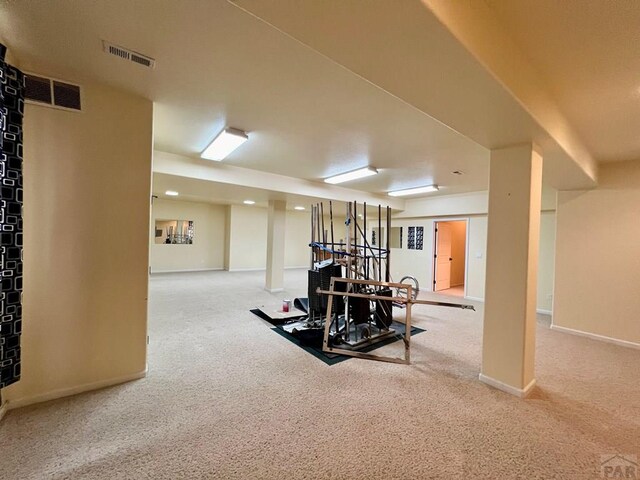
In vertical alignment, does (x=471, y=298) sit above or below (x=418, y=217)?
below

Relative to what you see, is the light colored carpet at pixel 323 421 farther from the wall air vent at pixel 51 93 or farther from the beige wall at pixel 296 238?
the beige wall at pixel 296 238

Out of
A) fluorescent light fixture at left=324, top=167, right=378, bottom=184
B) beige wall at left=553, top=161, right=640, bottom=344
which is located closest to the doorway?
beige wall at left=553, top=161, right=640, bottom=344

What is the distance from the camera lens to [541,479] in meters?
1.57

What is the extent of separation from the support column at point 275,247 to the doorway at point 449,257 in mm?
4231

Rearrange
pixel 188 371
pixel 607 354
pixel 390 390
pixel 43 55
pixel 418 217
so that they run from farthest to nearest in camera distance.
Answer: pixel 418 217 < pixel 607 354 < pixel 188 371 < pixel 390 390 < pixel 43 55

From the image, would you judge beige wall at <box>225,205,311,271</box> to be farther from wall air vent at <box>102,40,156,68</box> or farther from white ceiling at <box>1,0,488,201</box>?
wall air vent at <box>102,40,156,68</box>

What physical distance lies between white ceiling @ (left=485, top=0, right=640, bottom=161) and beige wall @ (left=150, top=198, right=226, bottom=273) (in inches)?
372

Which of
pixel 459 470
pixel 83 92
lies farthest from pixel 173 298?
pixel 459 470

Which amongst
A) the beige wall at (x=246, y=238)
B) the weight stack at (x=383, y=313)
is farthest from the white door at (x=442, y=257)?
the beige wall at (x=246, y=238)

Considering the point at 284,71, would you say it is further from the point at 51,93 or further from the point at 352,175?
the point at 352,175

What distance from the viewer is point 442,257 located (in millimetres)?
7746

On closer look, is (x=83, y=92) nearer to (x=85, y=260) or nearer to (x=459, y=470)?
(x=85, y=260)

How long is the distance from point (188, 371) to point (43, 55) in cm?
282

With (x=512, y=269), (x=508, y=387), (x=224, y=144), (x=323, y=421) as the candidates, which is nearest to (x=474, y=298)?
(x=508, y=387)
